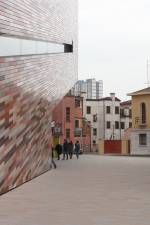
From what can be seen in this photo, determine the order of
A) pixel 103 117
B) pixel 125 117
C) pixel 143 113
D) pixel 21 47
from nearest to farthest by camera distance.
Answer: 1. pixel 21 47
2. pixel 143 113
3. pixel 103 117
4. pixel 125 117

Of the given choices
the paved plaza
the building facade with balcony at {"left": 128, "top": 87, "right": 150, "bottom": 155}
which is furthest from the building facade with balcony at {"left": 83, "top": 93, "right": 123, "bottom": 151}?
the paved plaza

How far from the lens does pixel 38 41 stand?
19.7 meters

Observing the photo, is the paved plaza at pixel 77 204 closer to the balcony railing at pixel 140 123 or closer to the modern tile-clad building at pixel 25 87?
the modern tile-clad building at pixel 25 87

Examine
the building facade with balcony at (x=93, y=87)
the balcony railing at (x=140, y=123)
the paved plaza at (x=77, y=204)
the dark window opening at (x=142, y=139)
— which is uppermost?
the building facade with balcony at (x=93, y=87)

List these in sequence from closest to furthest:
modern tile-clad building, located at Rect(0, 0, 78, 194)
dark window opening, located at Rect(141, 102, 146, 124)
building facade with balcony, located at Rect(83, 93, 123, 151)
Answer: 1. modern tile-clad building, located at Rect(0, 0, 78, 194)
2. dark window opening, located at Rect(141, 102, 146, 124)
3. building facade with balcony, located at Rect(83, 93, 123, 151)

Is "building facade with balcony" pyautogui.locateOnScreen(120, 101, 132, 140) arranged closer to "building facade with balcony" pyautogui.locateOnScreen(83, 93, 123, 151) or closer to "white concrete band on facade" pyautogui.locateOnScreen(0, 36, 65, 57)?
"building facade with balcony" pyautogui.locateOnScreen(83, 93, 123, 151)

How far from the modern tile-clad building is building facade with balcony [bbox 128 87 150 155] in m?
33.1

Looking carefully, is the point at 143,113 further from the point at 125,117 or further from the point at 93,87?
the point at 93,87

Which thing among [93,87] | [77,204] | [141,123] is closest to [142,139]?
[141,123]

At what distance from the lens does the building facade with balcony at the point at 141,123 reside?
56812 millimetres

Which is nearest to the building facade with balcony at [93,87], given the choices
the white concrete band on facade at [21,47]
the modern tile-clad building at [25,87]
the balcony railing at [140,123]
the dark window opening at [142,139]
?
the balcony railing at [140,123]

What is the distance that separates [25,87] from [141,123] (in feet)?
138

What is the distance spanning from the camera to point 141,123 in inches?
2260

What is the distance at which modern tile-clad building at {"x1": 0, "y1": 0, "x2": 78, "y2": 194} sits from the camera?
1367cm
